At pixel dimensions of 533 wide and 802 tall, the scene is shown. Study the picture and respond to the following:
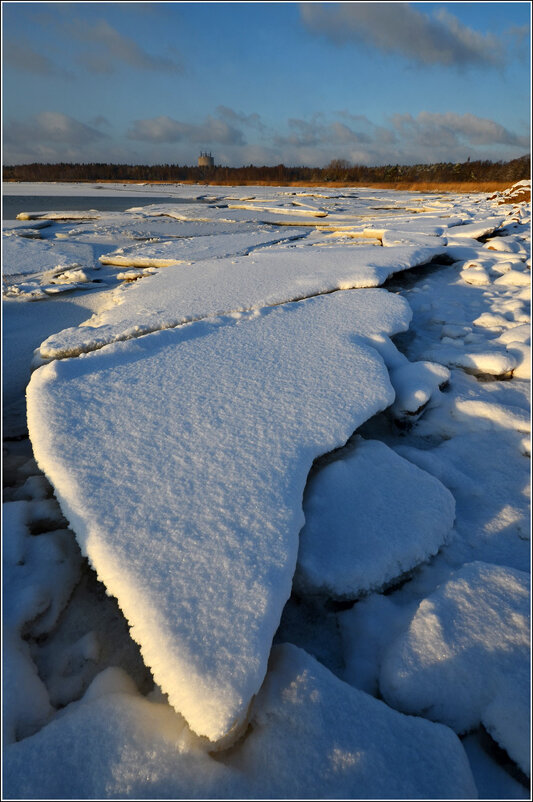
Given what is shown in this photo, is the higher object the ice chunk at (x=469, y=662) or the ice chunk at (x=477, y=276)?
the ice chunk at (x=477, y=276)

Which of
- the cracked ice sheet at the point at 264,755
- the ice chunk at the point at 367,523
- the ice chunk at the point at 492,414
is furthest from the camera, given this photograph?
the ice chunk at the point at 492,414

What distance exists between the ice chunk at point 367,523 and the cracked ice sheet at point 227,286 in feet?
4.66

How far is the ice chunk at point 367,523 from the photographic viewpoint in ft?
3.85

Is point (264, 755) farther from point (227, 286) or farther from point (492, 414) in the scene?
point (227, 286)

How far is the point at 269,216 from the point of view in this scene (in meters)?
9.60

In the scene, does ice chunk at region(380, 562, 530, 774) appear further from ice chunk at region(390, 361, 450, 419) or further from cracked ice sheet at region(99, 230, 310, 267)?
cracked ice sheet at region(99, 230, 310, 267)

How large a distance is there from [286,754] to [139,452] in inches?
34.7

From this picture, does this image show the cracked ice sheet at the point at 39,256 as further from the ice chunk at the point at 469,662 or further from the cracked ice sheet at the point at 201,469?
the ice chunk at the point at 469,662

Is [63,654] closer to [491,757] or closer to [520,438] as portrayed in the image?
[491,757]

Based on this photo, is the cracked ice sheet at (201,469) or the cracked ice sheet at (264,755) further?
the cracked ice sheet at (201,469)

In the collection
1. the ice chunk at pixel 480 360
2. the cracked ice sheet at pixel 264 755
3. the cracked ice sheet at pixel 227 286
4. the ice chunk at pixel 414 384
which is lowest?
the cracked ice sheet at pixel 264 755

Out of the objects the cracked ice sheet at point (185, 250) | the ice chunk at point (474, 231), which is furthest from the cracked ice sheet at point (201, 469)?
the ice chunk at point (474, 231)

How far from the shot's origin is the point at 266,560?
101 cm

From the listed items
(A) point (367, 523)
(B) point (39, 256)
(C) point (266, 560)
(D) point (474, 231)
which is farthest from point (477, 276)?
(B) point (39, 256)
